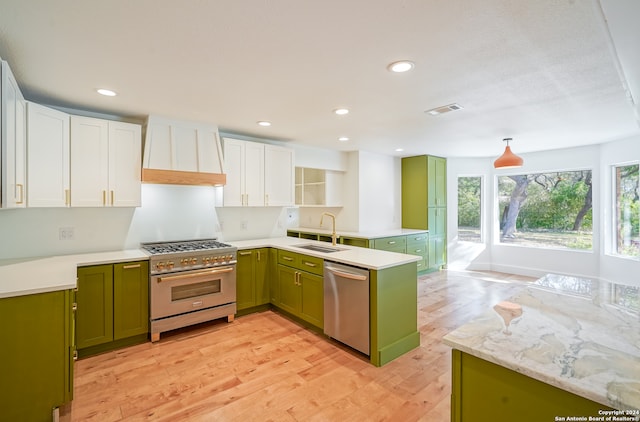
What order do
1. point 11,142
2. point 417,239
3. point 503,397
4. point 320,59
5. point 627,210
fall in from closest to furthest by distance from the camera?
point 503,397, point 320,59, point 11,142, point 627,210, point 417,239

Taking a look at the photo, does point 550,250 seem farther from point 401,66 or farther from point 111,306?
point 111,306

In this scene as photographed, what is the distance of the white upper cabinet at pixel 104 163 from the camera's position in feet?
9.22

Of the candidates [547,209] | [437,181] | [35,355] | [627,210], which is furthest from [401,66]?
[547,209]

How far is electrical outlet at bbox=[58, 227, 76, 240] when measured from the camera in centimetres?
296

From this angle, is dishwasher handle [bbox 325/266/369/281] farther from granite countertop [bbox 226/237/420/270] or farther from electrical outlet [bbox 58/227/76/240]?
electrical outlet [bbox 58/227/76/240]

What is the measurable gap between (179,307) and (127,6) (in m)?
2.65

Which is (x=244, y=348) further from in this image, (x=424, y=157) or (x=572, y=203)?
(x=572, y=203)

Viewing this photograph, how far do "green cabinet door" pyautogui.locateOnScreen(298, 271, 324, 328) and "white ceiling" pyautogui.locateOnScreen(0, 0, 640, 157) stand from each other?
1.79 meters

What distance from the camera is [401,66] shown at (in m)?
2.04

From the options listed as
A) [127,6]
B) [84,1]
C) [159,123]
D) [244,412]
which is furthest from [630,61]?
[159,123]

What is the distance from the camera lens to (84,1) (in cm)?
141

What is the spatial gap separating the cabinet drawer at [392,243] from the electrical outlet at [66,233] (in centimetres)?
380

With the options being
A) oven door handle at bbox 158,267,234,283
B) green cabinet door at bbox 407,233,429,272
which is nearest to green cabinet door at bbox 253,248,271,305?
oven door handle at bbox 158,267,234,283

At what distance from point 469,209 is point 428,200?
1.36 meters
